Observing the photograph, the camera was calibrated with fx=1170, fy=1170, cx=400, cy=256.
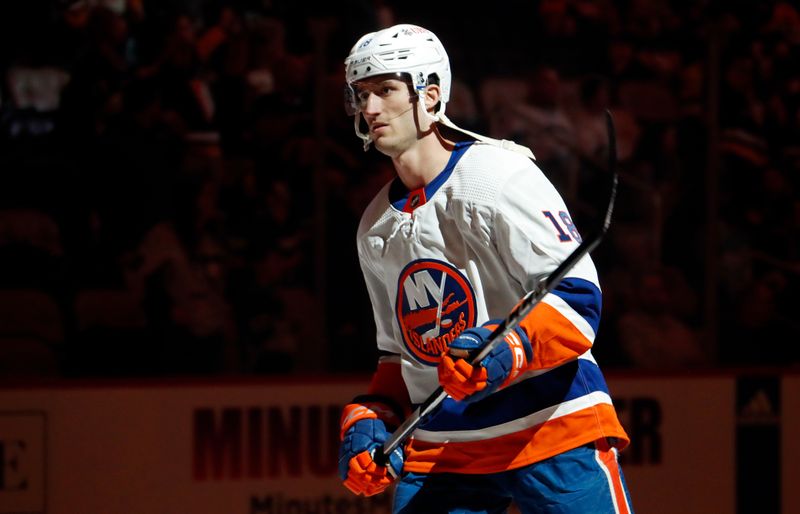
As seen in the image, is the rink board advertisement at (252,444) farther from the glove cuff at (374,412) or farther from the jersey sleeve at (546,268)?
the jersey sleeve at (546,268)

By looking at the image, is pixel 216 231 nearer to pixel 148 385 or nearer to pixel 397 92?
pixel 148 385


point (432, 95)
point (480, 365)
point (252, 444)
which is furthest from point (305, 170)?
point (480, 365)

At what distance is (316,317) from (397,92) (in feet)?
6.76

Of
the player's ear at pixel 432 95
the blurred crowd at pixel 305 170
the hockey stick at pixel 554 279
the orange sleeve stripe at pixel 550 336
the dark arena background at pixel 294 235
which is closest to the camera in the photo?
the hockey stick at pixel 554 279

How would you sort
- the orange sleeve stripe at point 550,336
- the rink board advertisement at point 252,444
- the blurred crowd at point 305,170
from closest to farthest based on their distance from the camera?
the orange sleeve stripe at point 550,336
the rink board advertisement at point 252,444
the blurred crowd at point 305,170

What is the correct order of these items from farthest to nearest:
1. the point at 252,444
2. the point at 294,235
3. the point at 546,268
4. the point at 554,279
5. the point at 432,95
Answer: the point at 294,235
the point at 252,444
the point at 432,95
the point at 546,268
the point at 554,279

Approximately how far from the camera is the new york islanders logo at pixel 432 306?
2236 millimetres

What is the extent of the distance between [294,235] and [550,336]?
2385 millimetres

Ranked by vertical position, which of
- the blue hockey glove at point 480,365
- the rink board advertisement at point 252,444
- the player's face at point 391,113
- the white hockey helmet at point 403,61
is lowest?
the rink board advertisement at point 252,444

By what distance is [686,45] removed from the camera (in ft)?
16.4

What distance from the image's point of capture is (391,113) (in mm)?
2314

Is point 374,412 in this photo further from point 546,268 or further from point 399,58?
point 399,58

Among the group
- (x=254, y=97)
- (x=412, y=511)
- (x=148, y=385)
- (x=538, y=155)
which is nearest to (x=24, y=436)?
(x=148, y=385)

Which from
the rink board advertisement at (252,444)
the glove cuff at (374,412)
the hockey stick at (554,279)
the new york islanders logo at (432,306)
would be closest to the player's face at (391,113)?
the new york islanders logo at (432,306)
